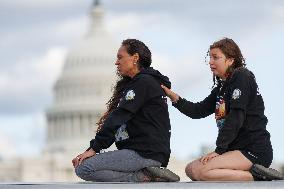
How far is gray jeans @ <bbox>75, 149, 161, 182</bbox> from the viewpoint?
35.7 feet

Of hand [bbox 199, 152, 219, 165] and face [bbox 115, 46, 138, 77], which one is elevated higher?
face [bbox 115, 46, 138, 77]

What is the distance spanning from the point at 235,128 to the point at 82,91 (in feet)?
505

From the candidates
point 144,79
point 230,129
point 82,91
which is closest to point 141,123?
point 144,79

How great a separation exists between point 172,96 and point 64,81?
153272mm

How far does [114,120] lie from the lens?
35.6ft

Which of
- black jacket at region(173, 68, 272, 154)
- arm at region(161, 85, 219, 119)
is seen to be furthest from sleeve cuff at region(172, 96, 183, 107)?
black jacket at region(173, 68, 272, 154)

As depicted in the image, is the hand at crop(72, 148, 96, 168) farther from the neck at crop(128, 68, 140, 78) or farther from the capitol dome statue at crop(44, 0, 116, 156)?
the capitol dome statue at crop(44, 0, 116, 156)

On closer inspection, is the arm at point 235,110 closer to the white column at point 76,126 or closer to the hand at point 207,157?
the hand at point 207,157

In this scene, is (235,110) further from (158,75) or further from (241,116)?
(158,75)

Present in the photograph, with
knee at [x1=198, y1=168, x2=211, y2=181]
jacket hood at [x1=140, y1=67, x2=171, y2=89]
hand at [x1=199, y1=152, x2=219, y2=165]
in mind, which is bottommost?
knee at [x1=198, y1=168, x2=211, y2=181]

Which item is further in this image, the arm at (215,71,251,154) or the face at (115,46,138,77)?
the face at (115,46,138,77)

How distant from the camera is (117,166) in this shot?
10906 mm

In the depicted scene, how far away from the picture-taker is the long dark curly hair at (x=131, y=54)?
1120cm

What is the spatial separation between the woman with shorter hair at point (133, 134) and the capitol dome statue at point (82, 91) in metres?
142
